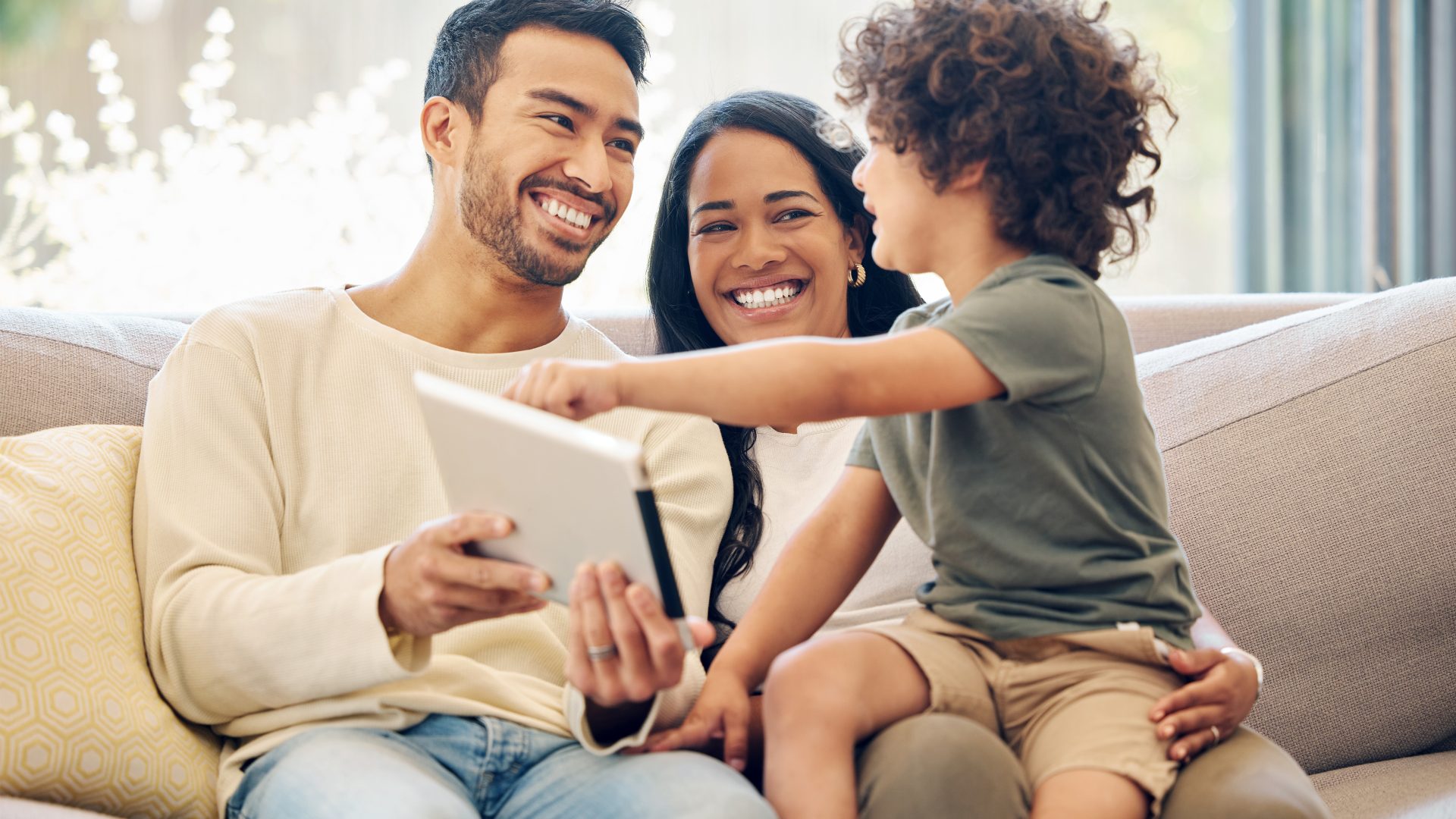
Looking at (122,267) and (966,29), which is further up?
(966,29)

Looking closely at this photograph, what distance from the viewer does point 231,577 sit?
1292 mm

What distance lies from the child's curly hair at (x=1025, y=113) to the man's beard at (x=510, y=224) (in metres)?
0.50

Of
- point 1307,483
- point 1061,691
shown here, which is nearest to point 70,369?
point 1061,691

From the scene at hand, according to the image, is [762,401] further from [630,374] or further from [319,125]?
[319,125]

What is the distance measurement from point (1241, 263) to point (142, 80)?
3299 millimetres

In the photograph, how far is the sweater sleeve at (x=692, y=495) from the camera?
1539 mm

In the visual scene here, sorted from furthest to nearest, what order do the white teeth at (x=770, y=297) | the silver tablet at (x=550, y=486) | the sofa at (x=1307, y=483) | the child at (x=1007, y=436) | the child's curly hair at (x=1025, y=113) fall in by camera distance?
the white teeth at (x=770, y=297)
the sofa at (x=1307, y=483)
the child's curly hair at (x=1025, y=113)
the child at (x=1007, y=436)
the silver tablet at (x=550, y=486)

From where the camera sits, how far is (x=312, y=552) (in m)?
1.42

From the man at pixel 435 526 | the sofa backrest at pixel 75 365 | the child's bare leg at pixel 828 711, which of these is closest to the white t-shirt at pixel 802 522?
the man at pixel 435 526

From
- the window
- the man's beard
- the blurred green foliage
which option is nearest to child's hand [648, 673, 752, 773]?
the man's beard

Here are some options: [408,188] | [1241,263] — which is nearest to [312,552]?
[408,188]

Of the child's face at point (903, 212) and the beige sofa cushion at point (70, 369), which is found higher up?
the child's face at point (903, 212)

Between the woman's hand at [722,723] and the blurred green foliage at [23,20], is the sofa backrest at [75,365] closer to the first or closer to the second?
the woman's hand at [722,723]

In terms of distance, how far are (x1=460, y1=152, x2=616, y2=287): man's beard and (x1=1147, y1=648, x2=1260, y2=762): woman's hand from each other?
0.88 m
